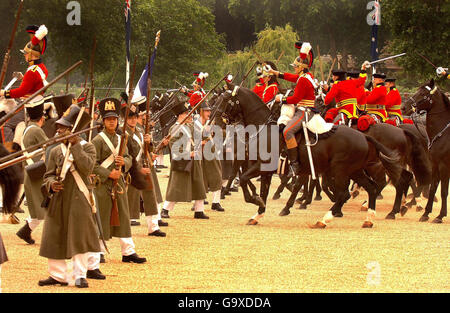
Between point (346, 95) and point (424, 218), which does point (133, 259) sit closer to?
point (424, 218)

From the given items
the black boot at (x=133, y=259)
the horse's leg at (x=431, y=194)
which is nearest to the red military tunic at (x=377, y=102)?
the horse's leg at (x=431, y=194)

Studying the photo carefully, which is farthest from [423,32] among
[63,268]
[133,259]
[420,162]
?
[63,268]

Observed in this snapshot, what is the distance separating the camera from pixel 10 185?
7777 millimetres

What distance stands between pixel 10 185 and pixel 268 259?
159 inches

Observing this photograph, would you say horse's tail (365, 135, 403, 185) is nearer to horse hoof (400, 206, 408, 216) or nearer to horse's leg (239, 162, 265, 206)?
horse hoof (400, 206, 408, 216)

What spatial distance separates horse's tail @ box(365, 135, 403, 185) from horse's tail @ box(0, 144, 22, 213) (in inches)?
311

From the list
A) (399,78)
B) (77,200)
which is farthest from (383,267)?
(399,78)

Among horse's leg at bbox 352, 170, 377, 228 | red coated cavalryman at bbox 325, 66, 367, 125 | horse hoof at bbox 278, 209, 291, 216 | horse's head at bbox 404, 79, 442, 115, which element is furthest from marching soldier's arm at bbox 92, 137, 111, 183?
horse's head at bbox 404, 79, 442, 115

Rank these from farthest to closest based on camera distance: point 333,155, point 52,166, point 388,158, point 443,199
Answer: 1. point 443,199
2. point 388,158
3. point 333,155
4. point 52,166

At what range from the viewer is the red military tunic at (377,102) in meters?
17.5

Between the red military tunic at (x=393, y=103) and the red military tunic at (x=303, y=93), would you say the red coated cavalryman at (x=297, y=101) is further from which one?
the red military tunic at (x=393, y=103)

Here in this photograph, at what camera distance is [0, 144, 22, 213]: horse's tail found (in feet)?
25.4

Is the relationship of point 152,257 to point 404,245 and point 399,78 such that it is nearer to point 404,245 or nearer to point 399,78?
point 404,245
